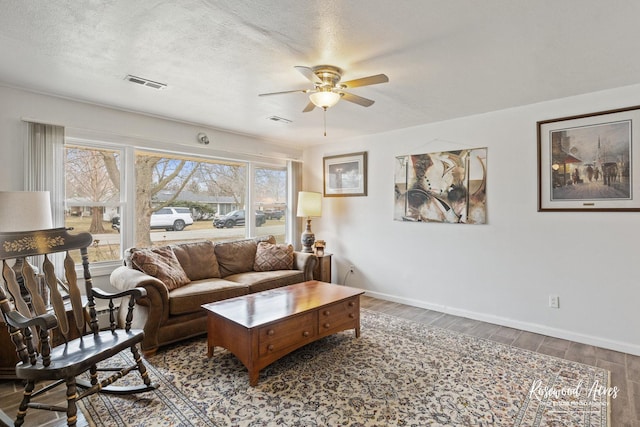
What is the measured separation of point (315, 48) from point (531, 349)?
3.19 m

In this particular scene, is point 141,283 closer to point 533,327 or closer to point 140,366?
point 140,366

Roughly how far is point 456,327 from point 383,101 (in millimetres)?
2542

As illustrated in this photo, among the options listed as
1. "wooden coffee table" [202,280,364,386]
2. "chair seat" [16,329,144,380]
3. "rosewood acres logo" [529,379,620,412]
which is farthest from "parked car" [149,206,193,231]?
"rosewood acres logo" [529,379,620,412]

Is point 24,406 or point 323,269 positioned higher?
point 323,269

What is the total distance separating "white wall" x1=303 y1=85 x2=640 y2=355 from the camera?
298 cm

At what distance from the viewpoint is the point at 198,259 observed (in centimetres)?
384

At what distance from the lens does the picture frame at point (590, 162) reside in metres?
2.89

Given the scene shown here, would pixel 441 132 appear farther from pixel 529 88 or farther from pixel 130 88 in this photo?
pixel 130 88

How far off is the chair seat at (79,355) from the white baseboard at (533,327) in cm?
327

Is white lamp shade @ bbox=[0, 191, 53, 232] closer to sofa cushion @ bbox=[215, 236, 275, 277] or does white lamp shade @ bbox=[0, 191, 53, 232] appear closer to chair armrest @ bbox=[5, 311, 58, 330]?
chair armrest @ bbox=[5, 311, 58, 330]

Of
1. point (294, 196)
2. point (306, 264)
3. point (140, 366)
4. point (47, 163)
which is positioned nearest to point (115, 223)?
point (47, 163)

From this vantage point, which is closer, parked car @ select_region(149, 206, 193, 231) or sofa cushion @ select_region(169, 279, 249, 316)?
sofa cushion @ select_region(169, 279, 249, 316)

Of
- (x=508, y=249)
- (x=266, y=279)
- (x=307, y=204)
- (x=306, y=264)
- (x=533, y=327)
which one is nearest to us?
(x=533, y=327)

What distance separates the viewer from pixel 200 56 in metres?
2.34
